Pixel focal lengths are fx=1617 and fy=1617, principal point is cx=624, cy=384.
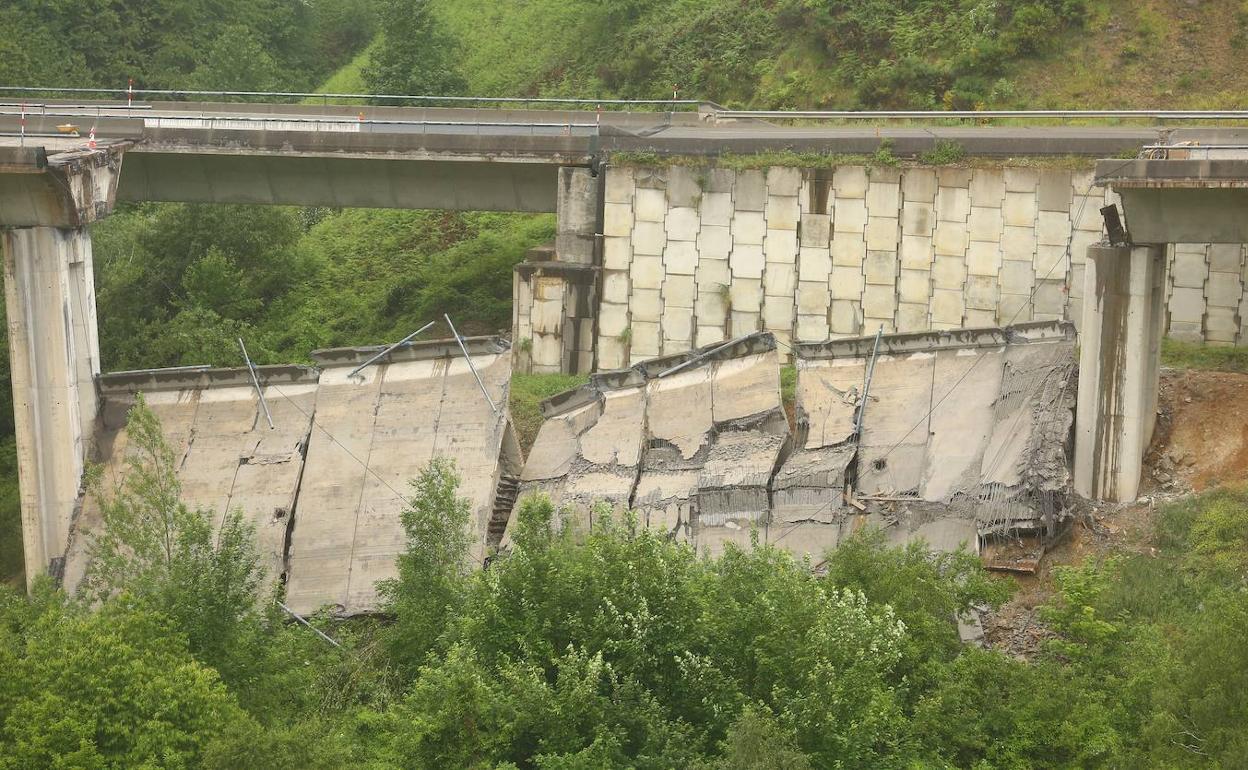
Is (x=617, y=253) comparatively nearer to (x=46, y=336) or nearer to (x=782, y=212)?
(x=782, y=212)

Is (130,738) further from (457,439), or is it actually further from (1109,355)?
(1109,355)

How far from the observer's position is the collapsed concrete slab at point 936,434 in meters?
24.8

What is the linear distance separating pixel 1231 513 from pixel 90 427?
19.4m

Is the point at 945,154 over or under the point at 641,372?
over

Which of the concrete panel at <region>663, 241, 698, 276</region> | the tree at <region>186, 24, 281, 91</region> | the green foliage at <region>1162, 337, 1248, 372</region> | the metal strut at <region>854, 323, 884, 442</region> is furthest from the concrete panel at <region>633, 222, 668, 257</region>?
the tree at <region>186, 24, 281, 91</region>

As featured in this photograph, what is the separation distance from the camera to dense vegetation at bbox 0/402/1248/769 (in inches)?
708

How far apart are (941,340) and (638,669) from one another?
11.5 m

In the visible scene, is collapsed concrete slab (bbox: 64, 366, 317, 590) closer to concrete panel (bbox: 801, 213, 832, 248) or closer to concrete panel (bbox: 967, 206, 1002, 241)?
concrete panel (bbox: 801, 213, 832, 248)

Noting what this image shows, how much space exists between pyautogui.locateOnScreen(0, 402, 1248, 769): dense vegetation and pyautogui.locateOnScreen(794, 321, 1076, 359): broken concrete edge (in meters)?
6.30

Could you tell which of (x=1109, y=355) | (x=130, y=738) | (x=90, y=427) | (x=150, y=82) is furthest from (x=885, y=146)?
(x=150, y=82)

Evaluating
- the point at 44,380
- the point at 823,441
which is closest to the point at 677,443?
the point at 823,441

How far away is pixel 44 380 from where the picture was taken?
28172 mm

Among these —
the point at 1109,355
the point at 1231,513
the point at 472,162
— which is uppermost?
the point at 472,162

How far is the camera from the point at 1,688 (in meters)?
19.0
